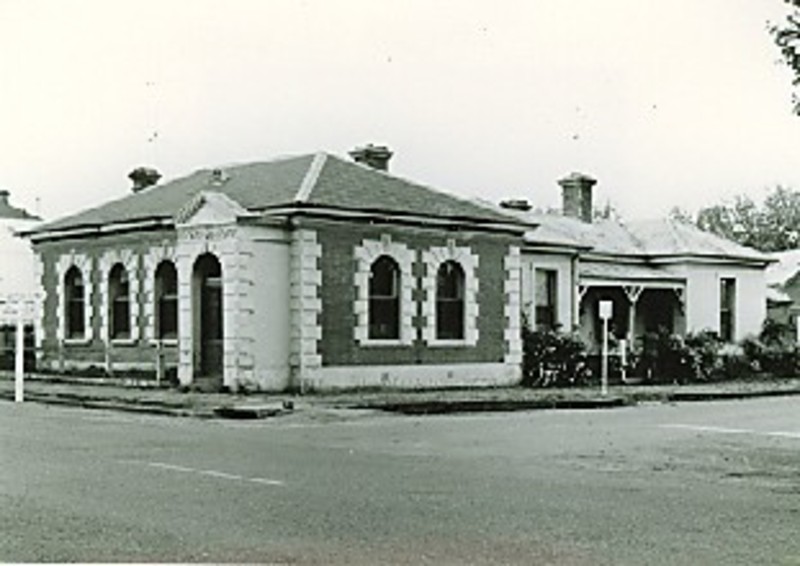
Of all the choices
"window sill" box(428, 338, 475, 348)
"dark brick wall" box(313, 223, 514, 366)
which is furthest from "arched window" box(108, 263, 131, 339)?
"window sill" box(428, 338, 475, 348)

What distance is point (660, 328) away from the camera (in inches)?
1510

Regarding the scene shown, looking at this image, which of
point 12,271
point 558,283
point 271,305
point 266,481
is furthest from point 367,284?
point 12,271

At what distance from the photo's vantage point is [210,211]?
2803 centimetres

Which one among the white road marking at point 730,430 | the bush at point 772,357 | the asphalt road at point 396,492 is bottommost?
the white road marking at point 730,430

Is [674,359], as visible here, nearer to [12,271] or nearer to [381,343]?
[381,343]

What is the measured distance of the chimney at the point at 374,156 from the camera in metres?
34.9

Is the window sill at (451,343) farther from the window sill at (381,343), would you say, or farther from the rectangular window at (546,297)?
the rectangular window at (546,297)

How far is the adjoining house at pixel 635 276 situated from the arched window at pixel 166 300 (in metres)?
9.64

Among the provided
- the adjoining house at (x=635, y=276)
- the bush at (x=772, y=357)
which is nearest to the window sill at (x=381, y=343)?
the adjoining house at (x=635, y=276)

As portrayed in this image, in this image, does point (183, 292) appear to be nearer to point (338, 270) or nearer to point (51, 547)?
point (338, 270)

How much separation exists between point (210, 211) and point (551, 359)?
9635 millimetres

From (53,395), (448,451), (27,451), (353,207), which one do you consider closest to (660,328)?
(353,207)

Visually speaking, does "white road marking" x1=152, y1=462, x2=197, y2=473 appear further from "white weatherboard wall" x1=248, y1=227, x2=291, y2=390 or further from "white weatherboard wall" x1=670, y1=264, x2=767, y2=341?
"white weatherboard wall" x1=670, y1=264, x2=767, y2=341

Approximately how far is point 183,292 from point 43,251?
7547 mm
